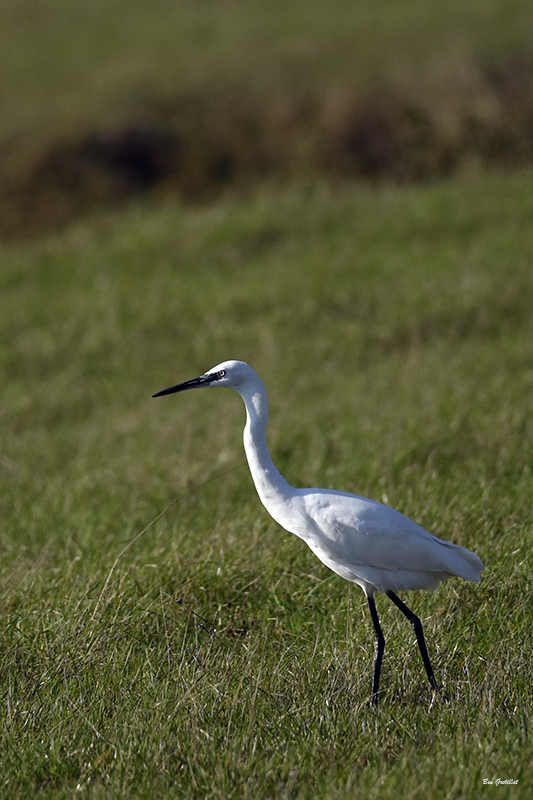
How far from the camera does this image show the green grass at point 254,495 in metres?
2.78

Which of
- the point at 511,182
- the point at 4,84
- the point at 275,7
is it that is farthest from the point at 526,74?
the point at 4,84

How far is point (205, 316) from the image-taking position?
37.8 feet

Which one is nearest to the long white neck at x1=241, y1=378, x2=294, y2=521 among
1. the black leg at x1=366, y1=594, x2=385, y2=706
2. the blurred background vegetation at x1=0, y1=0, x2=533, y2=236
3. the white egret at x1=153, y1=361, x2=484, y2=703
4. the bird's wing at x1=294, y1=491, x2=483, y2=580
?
the white egret at x1=153, y1=361, x2=484, y2=703

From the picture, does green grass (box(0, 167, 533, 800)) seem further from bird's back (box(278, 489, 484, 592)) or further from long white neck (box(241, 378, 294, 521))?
long white neck (box(241, 378, 294, 521))

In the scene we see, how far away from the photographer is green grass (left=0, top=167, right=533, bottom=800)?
2.78 m

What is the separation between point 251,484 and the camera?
600 centimetres

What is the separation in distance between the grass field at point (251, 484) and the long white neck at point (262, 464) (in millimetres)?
623

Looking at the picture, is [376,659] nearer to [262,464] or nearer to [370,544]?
[370,544]

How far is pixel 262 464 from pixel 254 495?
2484 mm

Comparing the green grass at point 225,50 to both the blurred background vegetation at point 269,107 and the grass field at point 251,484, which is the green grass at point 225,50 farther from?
the grass field at point 251,484

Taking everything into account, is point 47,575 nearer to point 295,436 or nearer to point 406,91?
point 295,436

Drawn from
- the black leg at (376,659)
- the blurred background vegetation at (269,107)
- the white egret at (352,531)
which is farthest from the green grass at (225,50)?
the black leg at (376,659)

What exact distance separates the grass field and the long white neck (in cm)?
62

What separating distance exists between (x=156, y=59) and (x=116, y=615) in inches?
739
